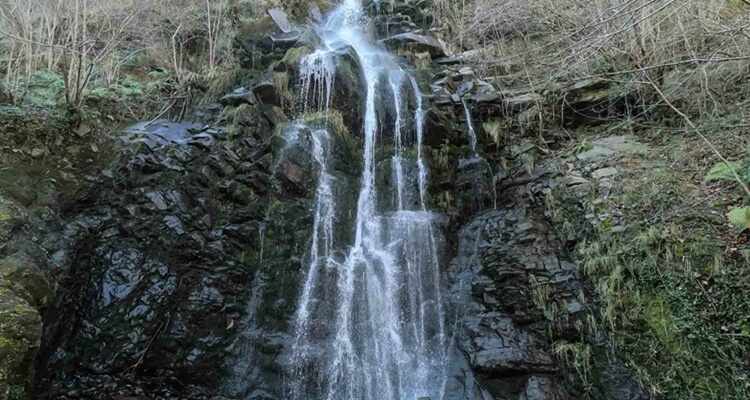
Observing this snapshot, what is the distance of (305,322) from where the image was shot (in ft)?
21.8

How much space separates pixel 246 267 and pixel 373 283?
2.20 meters

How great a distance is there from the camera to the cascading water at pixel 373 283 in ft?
20.2

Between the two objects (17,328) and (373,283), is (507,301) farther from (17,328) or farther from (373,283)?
(17,328)

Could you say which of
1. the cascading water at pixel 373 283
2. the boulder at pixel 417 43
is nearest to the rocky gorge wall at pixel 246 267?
the cascading water at pixel 373 283

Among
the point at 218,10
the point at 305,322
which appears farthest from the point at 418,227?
the point at 218,10

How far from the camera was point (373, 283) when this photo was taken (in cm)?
707

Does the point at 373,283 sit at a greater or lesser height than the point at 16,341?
greater

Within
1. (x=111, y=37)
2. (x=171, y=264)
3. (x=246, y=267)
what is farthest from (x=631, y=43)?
(x=111, y=37)

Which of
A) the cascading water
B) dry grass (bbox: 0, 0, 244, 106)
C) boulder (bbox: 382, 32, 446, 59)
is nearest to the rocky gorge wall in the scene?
the cascading water

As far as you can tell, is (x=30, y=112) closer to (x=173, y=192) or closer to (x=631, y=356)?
(x=173, y=192)

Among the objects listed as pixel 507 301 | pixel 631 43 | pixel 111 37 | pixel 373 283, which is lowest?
pixel 507 301

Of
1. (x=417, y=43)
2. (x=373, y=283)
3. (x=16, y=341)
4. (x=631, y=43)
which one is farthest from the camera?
(x=417, y=43)

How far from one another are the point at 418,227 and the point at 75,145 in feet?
20.3

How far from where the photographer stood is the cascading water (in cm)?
616
